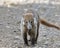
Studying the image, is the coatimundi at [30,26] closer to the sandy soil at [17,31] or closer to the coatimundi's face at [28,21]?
the coatimundi's face at [28,21]

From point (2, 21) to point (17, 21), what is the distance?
0.54 m

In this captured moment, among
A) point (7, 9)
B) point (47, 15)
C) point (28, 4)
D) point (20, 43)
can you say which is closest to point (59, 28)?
point (20, 43)

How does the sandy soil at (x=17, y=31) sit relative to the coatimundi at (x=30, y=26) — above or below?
below

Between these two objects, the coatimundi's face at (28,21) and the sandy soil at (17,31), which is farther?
the sandy soil at (17,31)

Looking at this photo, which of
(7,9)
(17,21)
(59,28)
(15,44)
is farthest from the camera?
(7,9)

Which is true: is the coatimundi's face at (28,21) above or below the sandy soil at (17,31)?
above

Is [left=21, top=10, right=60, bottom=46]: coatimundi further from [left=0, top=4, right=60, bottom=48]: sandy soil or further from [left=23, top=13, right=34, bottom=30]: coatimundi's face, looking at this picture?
[left=0, top=4, right=60, bottom=48]: sandy soil

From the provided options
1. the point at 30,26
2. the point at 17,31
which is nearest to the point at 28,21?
the point at 30,26

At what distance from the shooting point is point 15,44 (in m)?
7.32

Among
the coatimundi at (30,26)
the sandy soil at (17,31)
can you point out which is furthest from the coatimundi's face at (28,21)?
the sandy soil at (17,31)

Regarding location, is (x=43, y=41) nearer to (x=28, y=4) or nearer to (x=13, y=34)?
(x=13, y=34)

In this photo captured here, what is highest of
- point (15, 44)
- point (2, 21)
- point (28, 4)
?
point (15, 44)

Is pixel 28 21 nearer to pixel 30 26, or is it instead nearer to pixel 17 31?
pixel 30 26

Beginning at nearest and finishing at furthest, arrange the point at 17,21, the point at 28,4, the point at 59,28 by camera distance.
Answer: the point at 59,28 → the point at 17,21 → the point at 28,4
